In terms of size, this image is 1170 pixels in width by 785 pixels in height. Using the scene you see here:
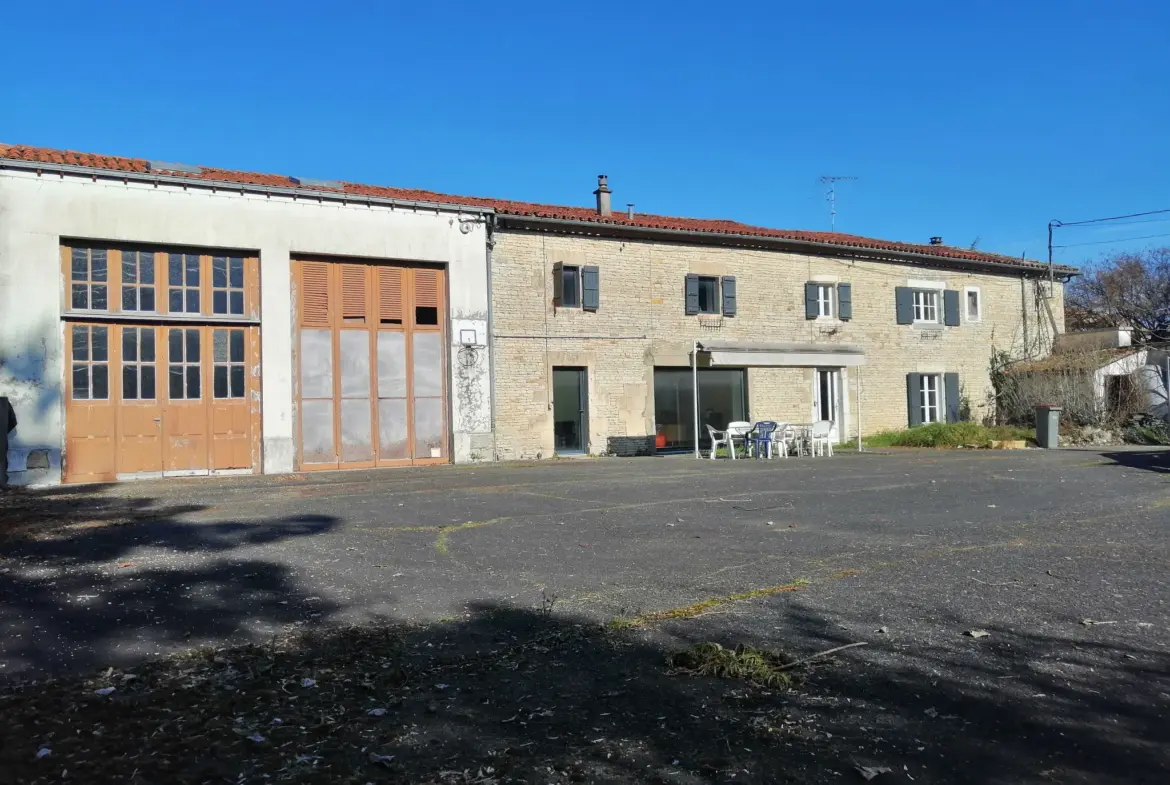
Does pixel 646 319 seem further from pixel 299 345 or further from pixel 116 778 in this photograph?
pixel 116 778

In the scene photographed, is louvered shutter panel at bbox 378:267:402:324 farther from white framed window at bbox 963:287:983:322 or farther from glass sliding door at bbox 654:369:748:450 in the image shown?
white framed window at bbox 963:287:983:322

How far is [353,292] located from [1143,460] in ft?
47.4

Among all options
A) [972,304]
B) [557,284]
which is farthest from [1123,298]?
[557,284]

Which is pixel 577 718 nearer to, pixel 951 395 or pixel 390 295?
pixel 390 295

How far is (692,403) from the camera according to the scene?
2059 cm

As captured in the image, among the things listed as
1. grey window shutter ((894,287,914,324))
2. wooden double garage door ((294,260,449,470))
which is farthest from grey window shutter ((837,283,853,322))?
wooden double garage door ((294,260,449,470))

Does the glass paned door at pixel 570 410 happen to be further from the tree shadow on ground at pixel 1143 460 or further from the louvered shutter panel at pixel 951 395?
the louvered shutter panel at pixel 951 395

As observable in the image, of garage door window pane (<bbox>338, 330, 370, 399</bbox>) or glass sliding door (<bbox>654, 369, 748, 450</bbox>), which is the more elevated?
garage door window pane (<bbox>338, 330, 370, 399</bbox>)

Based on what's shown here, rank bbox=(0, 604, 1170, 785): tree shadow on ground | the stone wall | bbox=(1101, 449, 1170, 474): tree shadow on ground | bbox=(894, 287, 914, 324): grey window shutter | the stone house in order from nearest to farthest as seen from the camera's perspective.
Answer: bbox=(0, 604, 1170, 785): tree shadow on ground → bbox=(1101, 449, 1170, 474): tree shadow on ground → the stone wall → the stone house → bbox=(894, 287, 914, 324): grey window shutter

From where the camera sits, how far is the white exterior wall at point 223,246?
13844 millimetres

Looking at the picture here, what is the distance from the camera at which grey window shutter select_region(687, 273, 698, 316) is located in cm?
2028

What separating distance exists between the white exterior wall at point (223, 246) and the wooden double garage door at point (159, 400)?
0.31 metres

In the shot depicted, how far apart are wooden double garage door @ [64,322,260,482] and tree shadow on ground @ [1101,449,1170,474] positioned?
1481 cm

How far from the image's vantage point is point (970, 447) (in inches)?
798
